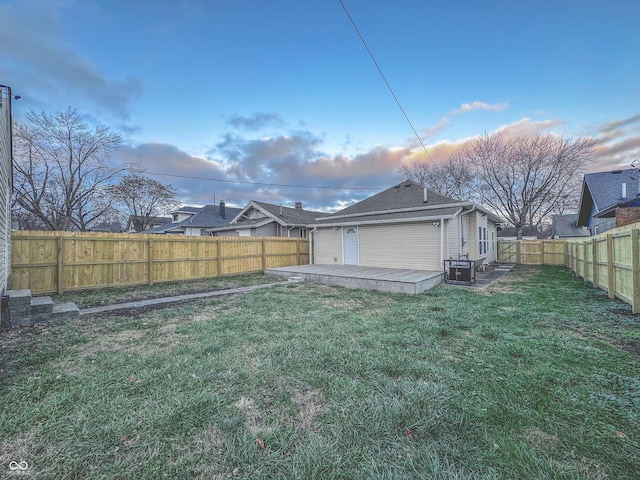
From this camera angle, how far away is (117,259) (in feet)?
28.4

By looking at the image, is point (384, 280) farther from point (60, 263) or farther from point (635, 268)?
point (60, 263)

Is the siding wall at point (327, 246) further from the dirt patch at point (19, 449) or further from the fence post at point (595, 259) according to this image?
the dirt patch at point (19, 449)

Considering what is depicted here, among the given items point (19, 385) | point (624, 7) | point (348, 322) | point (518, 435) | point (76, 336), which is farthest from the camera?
point (624, 7)

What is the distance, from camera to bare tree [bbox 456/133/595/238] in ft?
71.5

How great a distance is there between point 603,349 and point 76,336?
7.87 metres

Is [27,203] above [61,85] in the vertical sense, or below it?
below

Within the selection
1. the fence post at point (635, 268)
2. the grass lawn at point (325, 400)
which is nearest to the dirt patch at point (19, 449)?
the grass lawn at point (325, 400)

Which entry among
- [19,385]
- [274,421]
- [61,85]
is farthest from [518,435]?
[61,85]

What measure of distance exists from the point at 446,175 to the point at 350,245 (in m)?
19.8

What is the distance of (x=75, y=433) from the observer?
6.56 ft

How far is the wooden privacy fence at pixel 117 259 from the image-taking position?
284 inches

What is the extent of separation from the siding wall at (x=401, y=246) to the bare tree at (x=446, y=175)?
1771 centimetres

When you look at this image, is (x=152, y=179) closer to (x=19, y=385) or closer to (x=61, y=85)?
(x=61, y=85)

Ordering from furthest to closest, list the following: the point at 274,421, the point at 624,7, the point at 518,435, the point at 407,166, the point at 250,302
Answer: the point at 407,166, the point at 624,7, the point at 250,302, the point at 274,421, the point at 518,435
